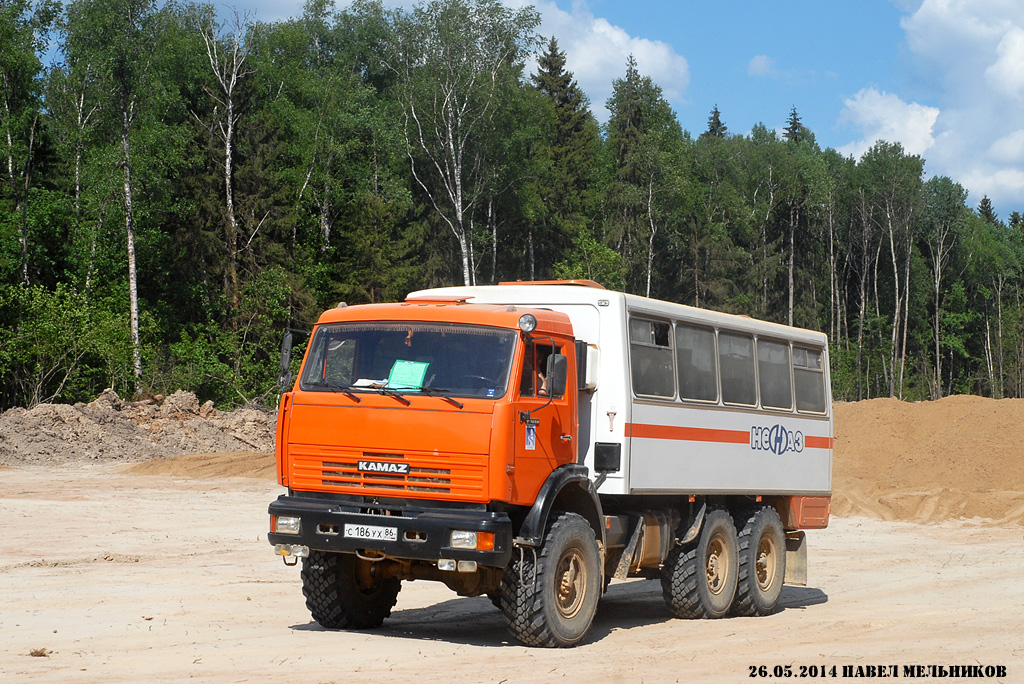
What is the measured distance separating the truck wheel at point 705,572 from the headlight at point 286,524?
14.4 feet

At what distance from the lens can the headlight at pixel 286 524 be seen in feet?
30.9

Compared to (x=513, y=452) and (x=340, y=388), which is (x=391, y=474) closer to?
(x=340, y=388)

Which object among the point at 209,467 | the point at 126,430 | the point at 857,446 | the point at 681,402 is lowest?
the point at 209,467

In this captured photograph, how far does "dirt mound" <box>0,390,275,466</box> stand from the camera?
31.3 meters

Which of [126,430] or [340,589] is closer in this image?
[340,589]

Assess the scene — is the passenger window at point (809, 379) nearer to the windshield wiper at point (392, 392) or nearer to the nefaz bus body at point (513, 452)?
the nefaz bus body at point (513, 452)

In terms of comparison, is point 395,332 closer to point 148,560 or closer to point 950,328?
point 148,560

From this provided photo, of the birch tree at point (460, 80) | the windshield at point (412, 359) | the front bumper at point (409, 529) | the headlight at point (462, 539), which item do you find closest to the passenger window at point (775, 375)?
the windshield at point (412, 359)

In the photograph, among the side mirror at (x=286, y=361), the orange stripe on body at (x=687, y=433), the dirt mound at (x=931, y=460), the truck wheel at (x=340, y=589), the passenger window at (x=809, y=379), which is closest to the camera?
the side mirror at (x=286, y=361)

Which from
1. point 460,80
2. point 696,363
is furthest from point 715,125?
point 696,363

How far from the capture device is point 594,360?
33.8 feet

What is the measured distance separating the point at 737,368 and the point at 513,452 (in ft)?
14.0

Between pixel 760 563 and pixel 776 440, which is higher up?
pixel 776 440

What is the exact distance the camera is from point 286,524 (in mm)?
9461
